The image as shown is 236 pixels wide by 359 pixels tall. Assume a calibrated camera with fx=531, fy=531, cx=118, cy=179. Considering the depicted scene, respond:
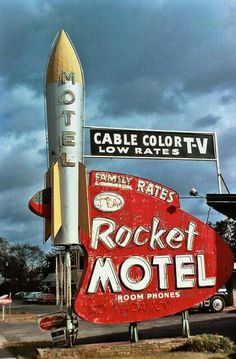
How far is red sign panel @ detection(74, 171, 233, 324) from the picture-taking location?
1503 centimetres

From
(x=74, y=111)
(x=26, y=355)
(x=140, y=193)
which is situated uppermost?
(x=74, y=111)

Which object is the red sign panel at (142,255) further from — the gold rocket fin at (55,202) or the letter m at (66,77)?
the letter m at (66,77)

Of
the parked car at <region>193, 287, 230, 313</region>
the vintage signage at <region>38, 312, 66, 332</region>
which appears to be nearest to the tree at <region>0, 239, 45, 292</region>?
the parked car at <region>193, 287, 230, 313</region>

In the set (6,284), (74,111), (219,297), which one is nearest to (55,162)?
(74,111)

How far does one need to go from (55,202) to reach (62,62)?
4.21m

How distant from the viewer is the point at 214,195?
15734 mm

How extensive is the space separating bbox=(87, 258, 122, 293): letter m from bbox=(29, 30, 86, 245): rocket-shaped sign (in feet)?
3.41

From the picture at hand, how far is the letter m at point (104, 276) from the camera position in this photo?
49.1ft

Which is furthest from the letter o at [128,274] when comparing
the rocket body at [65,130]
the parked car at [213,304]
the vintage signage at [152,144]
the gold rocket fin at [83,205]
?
the parked car at [213,304]

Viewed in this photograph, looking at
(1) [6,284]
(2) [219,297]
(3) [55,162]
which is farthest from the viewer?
(1) [6,284]

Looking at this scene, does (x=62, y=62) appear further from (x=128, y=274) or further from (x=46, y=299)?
(x=46, y=299)

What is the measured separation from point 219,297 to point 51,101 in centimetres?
2011

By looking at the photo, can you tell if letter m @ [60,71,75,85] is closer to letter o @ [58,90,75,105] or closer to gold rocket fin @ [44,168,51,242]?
letter o @ [58,90,75,105]

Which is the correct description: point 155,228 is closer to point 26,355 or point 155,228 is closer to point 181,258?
point 181,258
